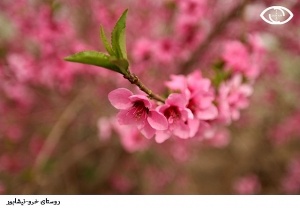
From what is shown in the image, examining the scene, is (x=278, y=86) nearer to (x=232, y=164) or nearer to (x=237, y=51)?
(x=232, y=164)

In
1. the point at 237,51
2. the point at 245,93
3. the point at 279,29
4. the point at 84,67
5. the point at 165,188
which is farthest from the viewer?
the point at 165,188

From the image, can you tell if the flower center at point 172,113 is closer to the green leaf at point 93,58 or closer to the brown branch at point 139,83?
the brown branch at point 139,83

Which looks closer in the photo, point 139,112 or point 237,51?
point 139,112
